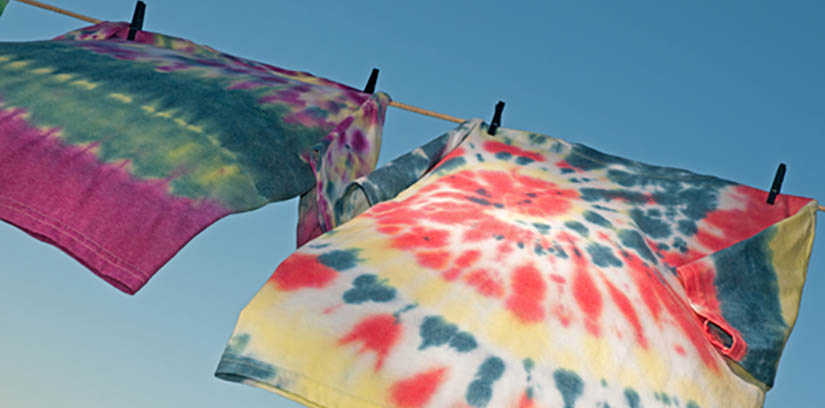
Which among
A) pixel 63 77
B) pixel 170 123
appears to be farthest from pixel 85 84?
pixel 170 123

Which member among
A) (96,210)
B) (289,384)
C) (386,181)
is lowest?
(289,384)

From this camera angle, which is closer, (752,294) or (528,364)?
(528,364)

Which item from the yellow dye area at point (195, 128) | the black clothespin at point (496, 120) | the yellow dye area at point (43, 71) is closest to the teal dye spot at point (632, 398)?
the black clothespin at point (496, 120)

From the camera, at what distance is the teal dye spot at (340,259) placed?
3.00ft

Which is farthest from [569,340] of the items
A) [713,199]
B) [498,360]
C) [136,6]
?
[136,6]

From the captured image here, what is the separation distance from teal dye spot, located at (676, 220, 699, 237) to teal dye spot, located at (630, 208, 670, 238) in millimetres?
17

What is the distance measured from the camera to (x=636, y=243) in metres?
1.06

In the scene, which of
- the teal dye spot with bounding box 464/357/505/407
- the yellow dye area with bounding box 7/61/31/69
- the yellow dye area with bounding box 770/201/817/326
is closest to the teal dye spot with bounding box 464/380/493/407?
the teal dye spot with bounding box 464/357/505/407

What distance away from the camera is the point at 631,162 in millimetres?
1220

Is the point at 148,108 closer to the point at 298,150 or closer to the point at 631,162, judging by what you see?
the point at 298,150

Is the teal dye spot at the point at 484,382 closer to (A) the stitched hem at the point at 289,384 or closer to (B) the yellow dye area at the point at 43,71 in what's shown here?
(A) the stitched hem at the point at 289,384

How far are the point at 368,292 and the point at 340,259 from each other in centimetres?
6

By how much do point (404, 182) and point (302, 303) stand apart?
0.94 ft

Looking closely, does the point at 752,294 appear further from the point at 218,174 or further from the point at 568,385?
the point at 218,174
